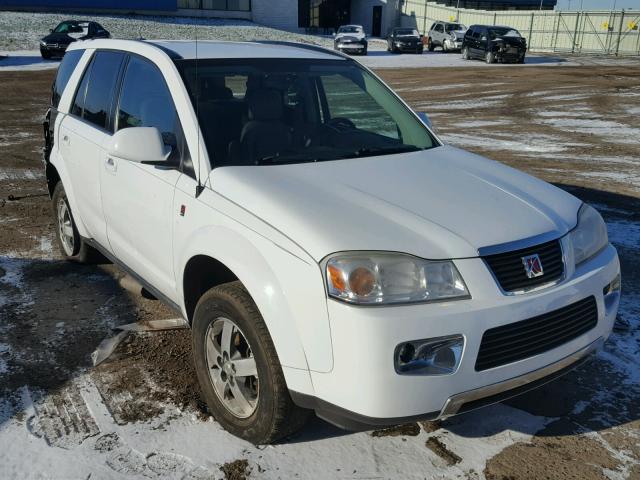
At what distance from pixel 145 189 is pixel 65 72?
7.26 ft

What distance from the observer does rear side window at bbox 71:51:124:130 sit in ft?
14.3

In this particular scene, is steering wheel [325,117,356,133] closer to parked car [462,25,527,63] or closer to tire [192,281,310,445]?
tire [192,281,310,445]

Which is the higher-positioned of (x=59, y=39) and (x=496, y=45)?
(x=496, y=45)

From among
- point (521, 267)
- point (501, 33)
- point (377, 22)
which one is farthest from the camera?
point (377, 22)

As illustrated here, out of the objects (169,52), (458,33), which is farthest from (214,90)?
(458,33)

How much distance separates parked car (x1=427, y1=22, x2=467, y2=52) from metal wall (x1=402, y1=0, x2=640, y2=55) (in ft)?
27.3

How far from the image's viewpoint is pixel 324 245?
261cm

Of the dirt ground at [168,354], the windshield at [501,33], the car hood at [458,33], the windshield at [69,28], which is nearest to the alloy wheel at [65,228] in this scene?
the dirt ground at [168,354]

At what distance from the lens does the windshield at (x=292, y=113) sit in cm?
353

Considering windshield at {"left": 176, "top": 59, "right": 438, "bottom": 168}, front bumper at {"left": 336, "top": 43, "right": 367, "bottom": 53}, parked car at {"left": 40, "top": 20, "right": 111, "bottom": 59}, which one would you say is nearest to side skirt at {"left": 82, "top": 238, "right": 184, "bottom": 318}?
windshield at {"left": 176, "top": 59, "right": 438, "bottom": 168}

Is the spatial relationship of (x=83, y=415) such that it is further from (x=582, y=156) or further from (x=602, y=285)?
(x=582, y=156)

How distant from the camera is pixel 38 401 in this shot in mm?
3479

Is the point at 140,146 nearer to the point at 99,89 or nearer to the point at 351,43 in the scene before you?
the point at 99,89

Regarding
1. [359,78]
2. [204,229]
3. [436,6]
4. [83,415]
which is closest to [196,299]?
[204,229]
